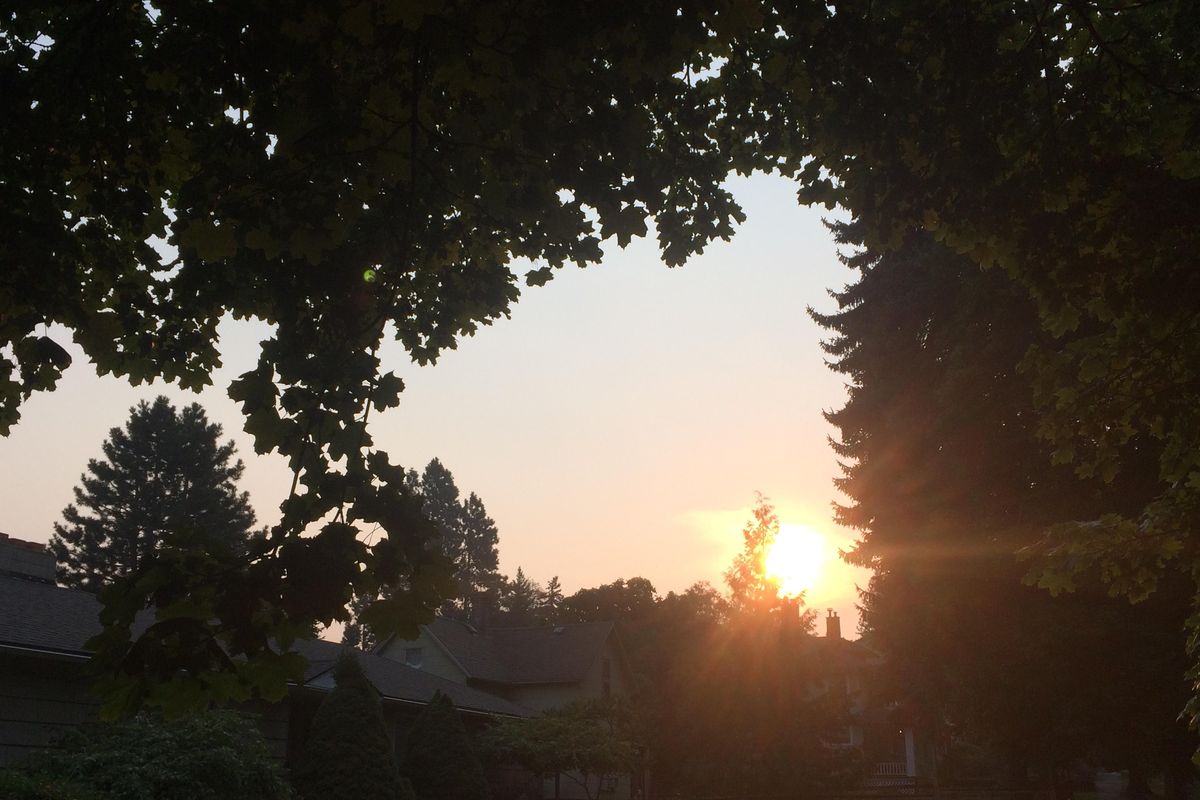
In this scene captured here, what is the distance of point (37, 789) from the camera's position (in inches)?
404

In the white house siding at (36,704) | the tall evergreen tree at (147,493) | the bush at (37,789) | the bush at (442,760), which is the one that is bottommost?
the bush at (442,760)

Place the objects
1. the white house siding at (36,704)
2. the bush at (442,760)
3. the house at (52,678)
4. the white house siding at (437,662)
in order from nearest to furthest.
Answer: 1. the white house siding at (36,704)
2. the house at (52,678)
3. the bush at (442,760)
4. the white house siding at (437,662)

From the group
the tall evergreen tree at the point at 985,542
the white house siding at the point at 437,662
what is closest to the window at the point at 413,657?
the white house siding at the point at 437,662

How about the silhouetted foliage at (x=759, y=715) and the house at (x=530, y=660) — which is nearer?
the silhouetted foliage at (x=759, y=715)

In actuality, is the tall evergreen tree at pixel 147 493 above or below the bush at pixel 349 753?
above

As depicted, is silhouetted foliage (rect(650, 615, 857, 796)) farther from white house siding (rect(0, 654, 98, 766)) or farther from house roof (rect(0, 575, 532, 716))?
white house siding (rect(0, 654, 98, 766))

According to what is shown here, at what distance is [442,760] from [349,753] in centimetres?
497

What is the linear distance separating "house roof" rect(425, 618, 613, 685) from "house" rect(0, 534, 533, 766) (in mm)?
12324

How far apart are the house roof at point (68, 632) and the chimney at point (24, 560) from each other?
128 cm

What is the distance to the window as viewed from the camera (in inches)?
1590

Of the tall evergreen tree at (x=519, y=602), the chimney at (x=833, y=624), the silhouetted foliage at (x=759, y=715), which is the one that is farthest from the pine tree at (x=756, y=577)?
the tall evergreen tree at (x=519, y=602)

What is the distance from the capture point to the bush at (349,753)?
58.6 ft

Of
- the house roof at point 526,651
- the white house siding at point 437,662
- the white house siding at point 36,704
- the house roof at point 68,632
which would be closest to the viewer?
the white house siding at point 36,704

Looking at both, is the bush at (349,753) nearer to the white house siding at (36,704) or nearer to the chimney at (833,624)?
the white house siding at (36,704)
